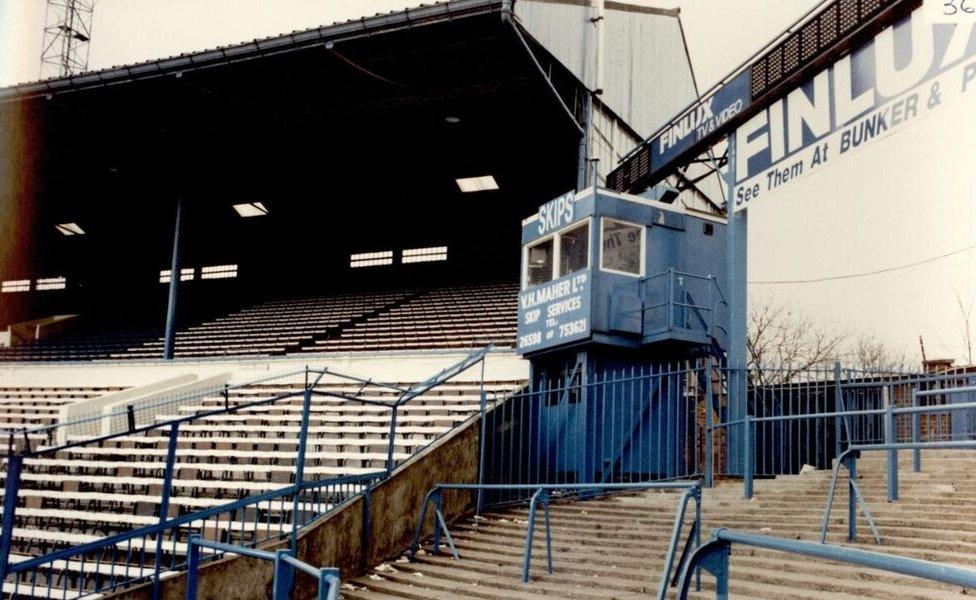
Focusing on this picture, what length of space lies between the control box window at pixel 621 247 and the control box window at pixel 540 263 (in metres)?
1.24

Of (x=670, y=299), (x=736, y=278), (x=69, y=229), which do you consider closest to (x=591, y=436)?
(x=670, y=299)

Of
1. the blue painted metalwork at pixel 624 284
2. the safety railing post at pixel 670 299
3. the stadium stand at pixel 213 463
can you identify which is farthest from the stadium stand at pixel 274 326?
the safety railing post at pixel 670 299

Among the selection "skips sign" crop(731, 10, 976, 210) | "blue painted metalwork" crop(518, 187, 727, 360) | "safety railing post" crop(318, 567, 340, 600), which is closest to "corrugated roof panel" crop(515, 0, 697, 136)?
"blue painted metalwork" crop(518, 187, 727, 360)

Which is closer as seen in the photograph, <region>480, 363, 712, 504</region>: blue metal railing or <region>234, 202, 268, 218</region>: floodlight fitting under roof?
<region>480, 363, 712, 504</region>: blue metal railing

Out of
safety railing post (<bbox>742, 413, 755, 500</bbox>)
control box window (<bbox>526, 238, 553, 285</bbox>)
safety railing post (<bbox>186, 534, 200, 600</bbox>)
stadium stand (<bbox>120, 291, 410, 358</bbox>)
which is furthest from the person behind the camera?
stadium stand (<bbox>120, 291, 410, 358</bbox>)

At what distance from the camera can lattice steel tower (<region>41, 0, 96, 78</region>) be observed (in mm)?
39156

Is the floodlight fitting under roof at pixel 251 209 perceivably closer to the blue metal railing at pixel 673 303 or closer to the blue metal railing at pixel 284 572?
the blue metal railing at pixel 673 303

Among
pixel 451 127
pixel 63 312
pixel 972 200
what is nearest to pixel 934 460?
pixel 972 200

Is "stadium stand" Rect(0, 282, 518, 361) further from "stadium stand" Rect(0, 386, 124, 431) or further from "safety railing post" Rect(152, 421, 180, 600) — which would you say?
"safety railing post" Rect(152, 421, 180, 600)

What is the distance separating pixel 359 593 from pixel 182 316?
21.7 meters

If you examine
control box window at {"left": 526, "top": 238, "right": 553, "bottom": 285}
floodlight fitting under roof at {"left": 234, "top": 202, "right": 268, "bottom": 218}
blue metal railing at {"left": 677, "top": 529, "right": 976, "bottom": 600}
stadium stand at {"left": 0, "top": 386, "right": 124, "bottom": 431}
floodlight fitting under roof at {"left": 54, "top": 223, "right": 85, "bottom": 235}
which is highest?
floodlight fitting under roof at {"left": 234, "top": 202, "right": 268, "bottom": 218}

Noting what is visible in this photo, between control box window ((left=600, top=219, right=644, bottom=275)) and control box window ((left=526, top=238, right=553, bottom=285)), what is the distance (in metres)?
1.24

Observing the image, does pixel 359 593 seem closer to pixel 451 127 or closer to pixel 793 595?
pixel 793 595

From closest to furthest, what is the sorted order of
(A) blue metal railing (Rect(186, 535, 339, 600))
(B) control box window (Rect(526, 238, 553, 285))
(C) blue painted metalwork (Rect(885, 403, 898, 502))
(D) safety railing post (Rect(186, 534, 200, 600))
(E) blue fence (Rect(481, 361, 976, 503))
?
(A) blue metal railing (Rect(186, 535, 339, 600)) → (D) safety railing post (Rect(186, 534, 200, 600)) → (C) blue painted metalwork (Rect(885, 403, 898, 502)) → (E) blue fence (Rect(481, 361, 976, 503)) → (B) control box window (Rect(526, 238, 553, 285))
